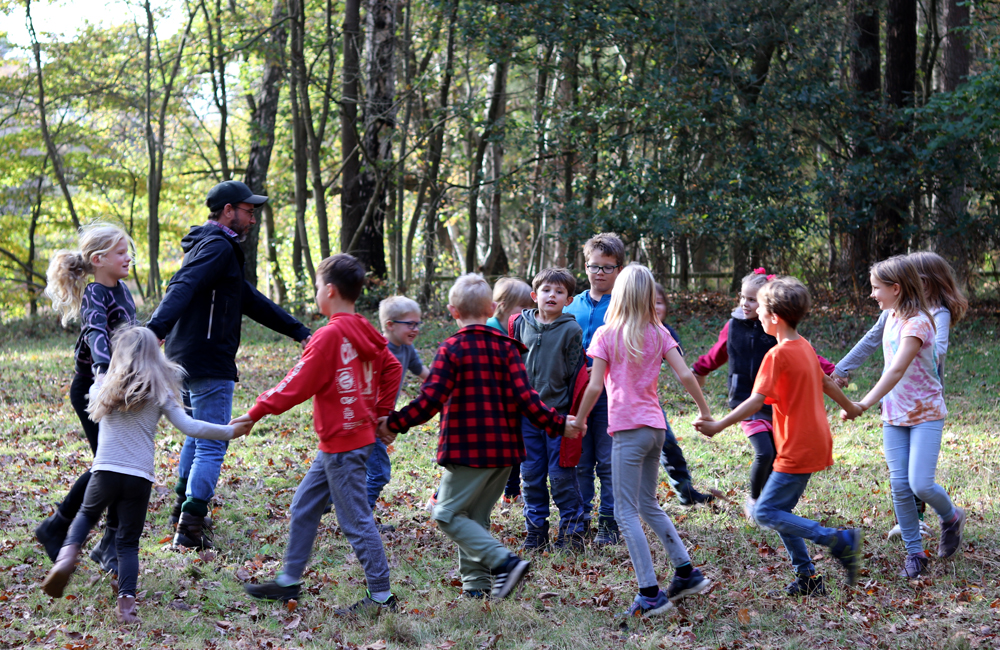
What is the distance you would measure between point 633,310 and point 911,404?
5.87ft

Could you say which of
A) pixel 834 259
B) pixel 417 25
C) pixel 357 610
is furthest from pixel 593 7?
pixel 357 610

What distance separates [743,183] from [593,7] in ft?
12.6

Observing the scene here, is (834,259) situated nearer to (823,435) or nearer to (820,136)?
(820,136)

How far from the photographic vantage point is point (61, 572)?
13.4 ft

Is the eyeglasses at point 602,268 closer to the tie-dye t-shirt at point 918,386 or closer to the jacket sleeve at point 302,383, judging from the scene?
the tie-dye t-shirt at point 918,386

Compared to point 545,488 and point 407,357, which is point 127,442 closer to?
point 407,357

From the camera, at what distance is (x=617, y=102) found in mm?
14508

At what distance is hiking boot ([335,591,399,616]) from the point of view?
14.4 ft

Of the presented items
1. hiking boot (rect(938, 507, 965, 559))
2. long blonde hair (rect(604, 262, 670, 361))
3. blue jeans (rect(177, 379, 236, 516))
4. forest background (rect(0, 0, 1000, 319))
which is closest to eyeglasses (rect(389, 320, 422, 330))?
blue jeans (rect(177, 379, 236, 516))

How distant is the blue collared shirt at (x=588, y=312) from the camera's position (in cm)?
561

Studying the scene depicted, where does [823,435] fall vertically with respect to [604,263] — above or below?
below

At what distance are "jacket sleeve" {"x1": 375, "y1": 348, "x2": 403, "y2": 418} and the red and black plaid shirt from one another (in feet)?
1.02

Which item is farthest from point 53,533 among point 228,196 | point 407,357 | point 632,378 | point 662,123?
point 662,123

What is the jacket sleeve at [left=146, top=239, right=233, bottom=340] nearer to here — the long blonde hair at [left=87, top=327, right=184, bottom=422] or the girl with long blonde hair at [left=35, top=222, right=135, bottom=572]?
the girl with long blonde hair at [left=35, top=222, right=135, bottom=572]
